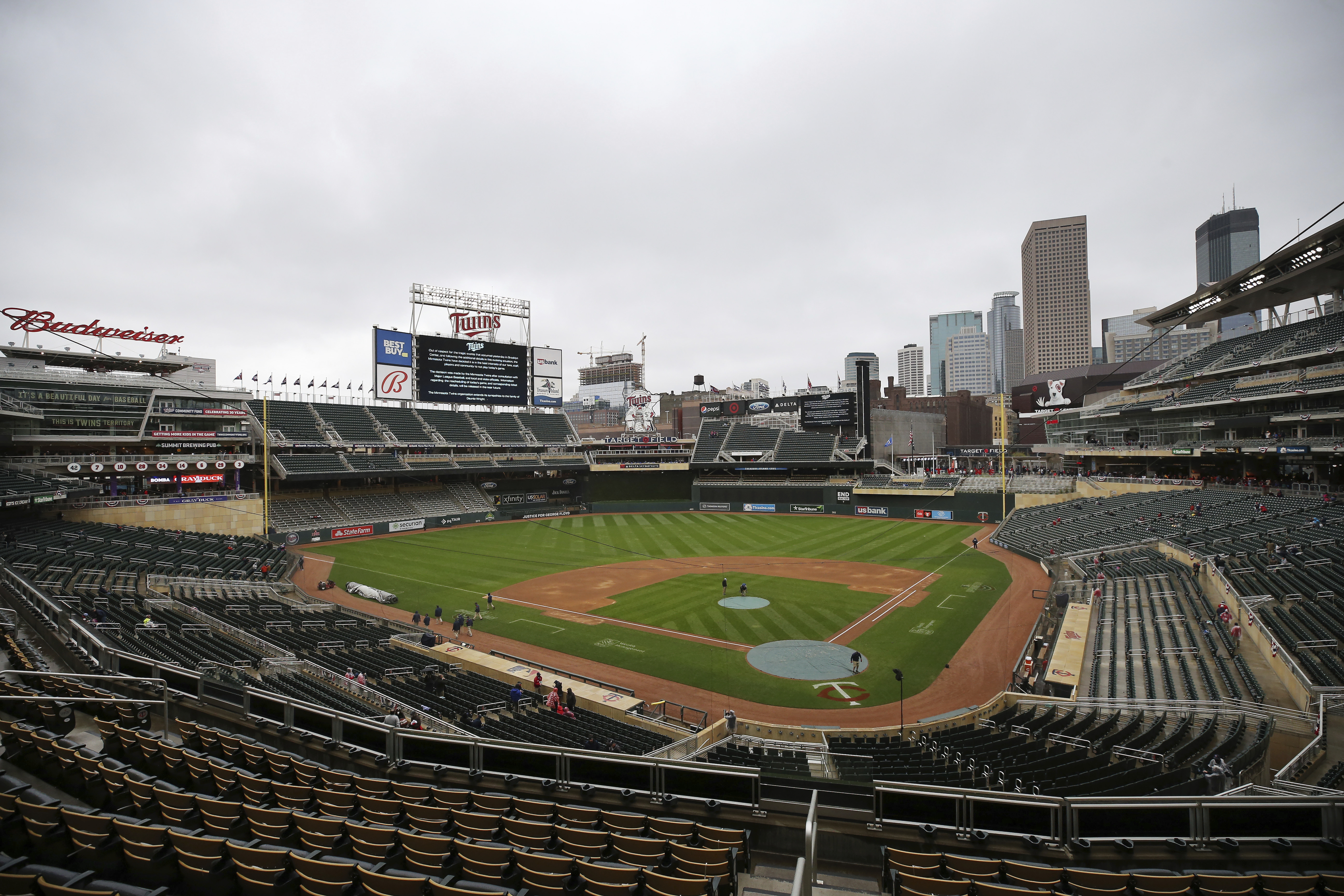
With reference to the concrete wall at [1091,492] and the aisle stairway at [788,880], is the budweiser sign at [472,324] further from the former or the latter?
the aisle stairway at [788,880]

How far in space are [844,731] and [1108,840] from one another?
450 inches

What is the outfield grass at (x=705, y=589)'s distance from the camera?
73.7 feet

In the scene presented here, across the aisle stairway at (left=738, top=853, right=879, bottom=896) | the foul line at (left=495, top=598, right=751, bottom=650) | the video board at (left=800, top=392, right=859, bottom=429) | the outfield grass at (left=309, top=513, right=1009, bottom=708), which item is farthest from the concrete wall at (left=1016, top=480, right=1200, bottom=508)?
the aisle stairway at (left=738, top=853, right=879, bottom=896)

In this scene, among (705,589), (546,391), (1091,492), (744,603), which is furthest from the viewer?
(546,391)

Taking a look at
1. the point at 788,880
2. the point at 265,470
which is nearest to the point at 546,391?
the point at 265,470

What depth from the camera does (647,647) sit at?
80.1ft

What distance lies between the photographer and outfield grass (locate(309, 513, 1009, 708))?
73.7 ft

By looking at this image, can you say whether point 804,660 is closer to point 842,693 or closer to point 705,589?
point 842,693

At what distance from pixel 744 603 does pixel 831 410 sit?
45265 mm

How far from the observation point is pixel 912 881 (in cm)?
566

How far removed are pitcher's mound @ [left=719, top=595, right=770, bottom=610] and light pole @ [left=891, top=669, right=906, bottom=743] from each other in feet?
28.1

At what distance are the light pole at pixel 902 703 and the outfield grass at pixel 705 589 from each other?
0.98 feet

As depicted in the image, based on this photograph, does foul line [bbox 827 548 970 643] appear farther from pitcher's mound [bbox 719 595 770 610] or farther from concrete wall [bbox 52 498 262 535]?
concrete wall [bbox 52 498 262 535]

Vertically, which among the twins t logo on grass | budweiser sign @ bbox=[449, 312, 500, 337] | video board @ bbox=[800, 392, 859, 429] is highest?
budweiser sign @ bbox=[449, 312, 500, 337]
